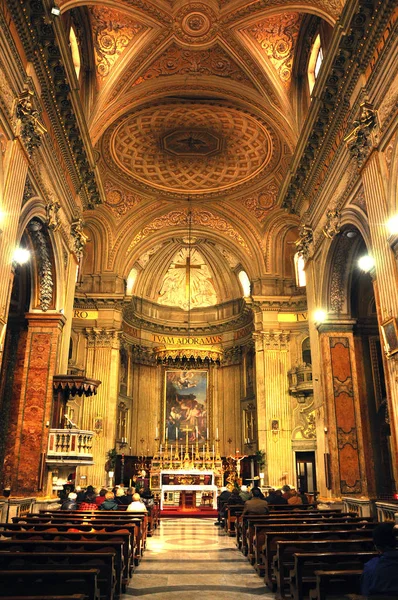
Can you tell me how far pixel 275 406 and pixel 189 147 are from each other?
36.4 ft

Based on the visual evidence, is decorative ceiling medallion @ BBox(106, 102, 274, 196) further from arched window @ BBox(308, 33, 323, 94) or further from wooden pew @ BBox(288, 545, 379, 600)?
wooden pew @ BBox(288, 545, 379, 600)

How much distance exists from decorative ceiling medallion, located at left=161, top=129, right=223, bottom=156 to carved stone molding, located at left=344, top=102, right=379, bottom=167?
35.3 feet

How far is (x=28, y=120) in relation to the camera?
9.93 m

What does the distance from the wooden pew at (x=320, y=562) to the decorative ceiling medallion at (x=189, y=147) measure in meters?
16.7

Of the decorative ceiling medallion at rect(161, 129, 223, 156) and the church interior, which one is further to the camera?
the decorative ceiling medallion at rect(161, 129, 223, 156)

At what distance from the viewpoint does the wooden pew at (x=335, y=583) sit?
429cm

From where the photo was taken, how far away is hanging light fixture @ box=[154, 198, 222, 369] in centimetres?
2427

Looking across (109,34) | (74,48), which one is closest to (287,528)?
(74,48)

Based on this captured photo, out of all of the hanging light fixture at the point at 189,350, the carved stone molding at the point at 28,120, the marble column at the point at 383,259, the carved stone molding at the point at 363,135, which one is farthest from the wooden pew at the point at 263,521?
the hanging light fixture at the point at 189,350

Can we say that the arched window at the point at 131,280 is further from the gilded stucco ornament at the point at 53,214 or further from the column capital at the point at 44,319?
the gilded stucco ornament at the point at 53,214

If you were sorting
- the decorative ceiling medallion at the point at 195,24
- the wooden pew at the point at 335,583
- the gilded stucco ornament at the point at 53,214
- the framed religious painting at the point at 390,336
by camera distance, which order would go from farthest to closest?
1. the decorative ceiling medallion at the point at 195,24
2. the gilded stucco ornament at the point at 53,214
3. the framed religious painting at the point at 390,336
4. the wooden pew at the point at 335,583

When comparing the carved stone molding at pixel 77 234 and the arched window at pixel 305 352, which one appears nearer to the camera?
the carved stone molding at pixel 77 234

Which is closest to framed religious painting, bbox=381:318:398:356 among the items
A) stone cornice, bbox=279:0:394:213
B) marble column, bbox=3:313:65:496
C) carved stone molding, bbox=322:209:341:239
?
carved stone molding, bbox=322:209:341:239

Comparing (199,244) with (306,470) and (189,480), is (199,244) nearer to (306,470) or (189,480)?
(189,480)
